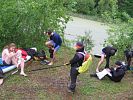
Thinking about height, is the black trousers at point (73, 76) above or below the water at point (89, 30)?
above

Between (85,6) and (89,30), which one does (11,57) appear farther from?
(85,6)

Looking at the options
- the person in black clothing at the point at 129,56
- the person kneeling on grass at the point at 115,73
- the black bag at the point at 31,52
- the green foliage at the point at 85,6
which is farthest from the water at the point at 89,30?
the person kneeling on grass at the point at 115,73

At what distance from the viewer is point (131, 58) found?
1263 centimetres

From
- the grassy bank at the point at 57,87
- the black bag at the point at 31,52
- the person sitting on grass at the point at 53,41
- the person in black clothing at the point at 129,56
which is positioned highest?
the person sitting on grass at the point at 53,41

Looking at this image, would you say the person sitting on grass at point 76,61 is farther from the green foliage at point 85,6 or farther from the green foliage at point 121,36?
the green foliage at point 85,6

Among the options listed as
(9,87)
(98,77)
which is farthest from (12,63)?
(98,77)

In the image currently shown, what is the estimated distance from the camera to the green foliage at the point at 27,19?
1167 cm

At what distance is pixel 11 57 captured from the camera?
10.6m

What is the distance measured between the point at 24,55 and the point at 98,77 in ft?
7.18

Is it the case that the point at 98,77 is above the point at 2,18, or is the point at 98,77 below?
below

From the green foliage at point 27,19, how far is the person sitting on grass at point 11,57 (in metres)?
1.18

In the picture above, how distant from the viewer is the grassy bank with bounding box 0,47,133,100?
9.59 metres

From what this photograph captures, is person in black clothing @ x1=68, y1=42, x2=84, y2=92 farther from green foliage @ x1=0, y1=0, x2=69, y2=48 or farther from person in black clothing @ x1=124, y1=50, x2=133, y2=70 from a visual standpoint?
person in black clothing @ x1=124, y1=50, x2=133, y2=70

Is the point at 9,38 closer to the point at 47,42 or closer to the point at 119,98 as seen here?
the point at 47,42
